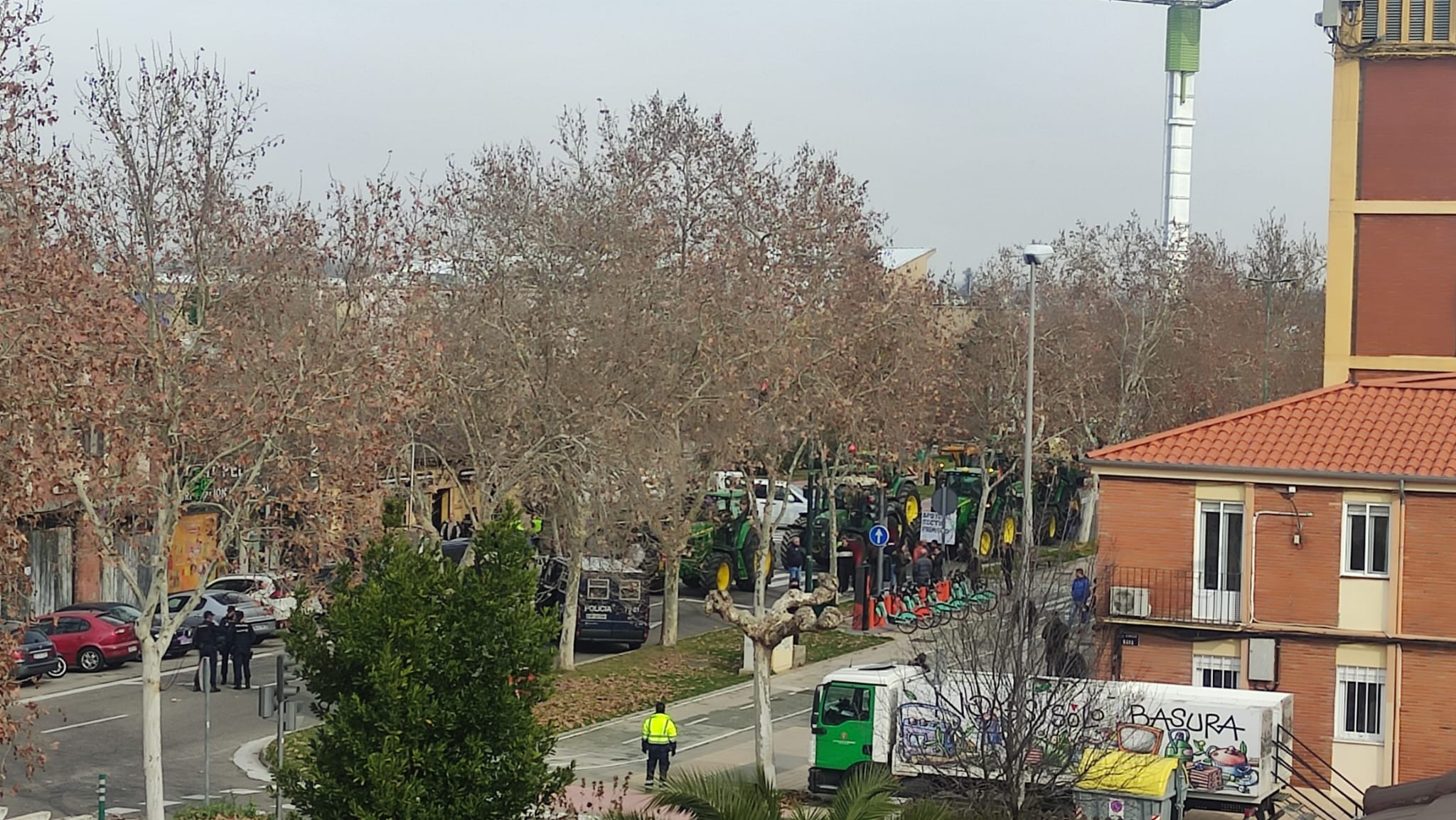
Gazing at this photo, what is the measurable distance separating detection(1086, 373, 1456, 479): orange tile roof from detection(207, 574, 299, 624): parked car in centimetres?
1381

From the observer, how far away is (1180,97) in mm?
135125

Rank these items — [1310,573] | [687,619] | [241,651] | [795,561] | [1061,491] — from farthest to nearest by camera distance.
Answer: [1061,491], [795,561], [687,619], [241,651], [1310,573]

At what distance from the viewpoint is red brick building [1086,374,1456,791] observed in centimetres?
2598

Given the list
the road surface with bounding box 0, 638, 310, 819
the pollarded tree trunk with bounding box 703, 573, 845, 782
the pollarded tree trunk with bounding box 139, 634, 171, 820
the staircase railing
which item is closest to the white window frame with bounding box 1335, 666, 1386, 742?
the staircase railing

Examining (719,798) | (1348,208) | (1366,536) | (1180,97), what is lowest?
(719,798)

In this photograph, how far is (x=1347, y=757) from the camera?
2623 centimetres

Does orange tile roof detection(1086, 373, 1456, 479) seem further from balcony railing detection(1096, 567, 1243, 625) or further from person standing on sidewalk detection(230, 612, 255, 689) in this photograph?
person standing on sidewalk detection(230, 612, 255, 689)

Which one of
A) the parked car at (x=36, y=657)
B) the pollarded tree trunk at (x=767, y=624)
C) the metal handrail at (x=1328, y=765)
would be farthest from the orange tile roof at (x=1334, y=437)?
the parked car at (x=36, y=657)

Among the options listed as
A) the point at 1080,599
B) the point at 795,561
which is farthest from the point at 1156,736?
the point at 795,561

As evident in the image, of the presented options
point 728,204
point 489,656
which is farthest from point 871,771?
point 728,204

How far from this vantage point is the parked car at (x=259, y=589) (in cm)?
3194

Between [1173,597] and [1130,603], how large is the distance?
2.07 feet

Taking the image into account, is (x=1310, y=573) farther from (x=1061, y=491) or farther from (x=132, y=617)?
→ (x=1061, y=491)

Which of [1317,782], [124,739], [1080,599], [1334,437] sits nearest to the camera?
[1317,782]
